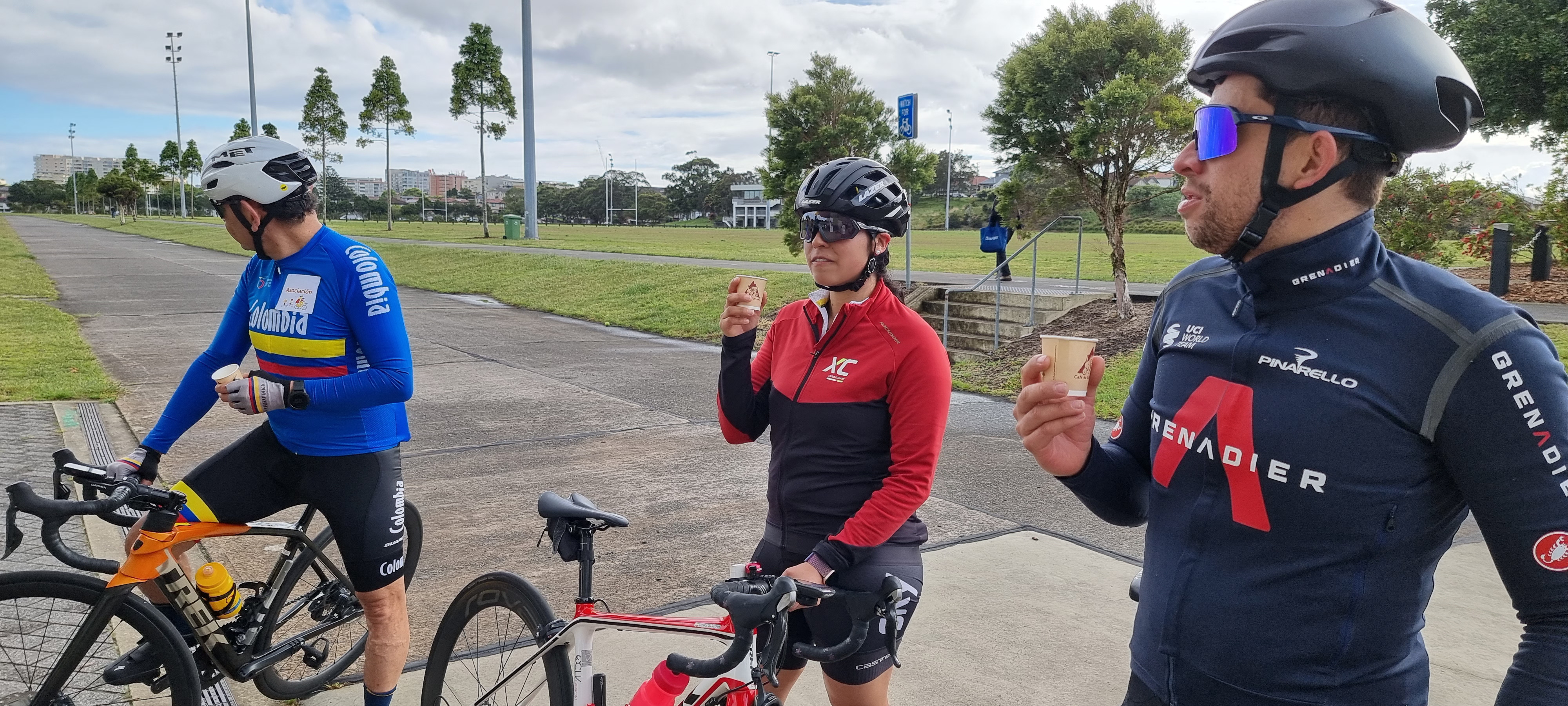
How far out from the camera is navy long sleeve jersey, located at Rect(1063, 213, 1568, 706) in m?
1.27

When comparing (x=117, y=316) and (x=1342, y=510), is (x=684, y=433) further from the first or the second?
(x=117, y=316)

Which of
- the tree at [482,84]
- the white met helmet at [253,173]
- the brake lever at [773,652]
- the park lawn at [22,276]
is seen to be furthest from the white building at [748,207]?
the brake lever at [773,652]

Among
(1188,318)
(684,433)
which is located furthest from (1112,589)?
(684,433)

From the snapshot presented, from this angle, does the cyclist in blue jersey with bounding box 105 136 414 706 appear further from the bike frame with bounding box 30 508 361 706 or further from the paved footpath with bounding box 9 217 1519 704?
the paved footpath with bounding box 9 217 1519 704

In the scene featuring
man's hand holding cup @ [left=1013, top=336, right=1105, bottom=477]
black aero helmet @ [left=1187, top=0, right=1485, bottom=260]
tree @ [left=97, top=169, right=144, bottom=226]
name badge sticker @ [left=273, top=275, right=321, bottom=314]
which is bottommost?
man's hand holding cup @ [left=1013, top=336, right=1105, bottom=477]

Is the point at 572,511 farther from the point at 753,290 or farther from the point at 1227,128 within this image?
the point at 1227,128

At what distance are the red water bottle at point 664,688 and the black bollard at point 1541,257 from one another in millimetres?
16723

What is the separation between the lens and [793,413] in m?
2.63

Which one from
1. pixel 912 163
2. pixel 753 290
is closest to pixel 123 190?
pixel 912 163

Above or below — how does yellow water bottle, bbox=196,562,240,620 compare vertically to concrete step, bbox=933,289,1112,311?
below

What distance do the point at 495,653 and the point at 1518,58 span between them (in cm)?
1694

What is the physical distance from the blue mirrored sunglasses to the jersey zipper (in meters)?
1.22

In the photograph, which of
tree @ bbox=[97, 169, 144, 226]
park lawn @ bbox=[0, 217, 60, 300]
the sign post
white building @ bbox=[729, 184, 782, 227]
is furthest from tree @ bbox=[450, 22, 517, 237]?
white building @ bbox=[729, 184, 782, 227]

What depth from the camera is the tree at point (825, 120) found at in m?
15.9
